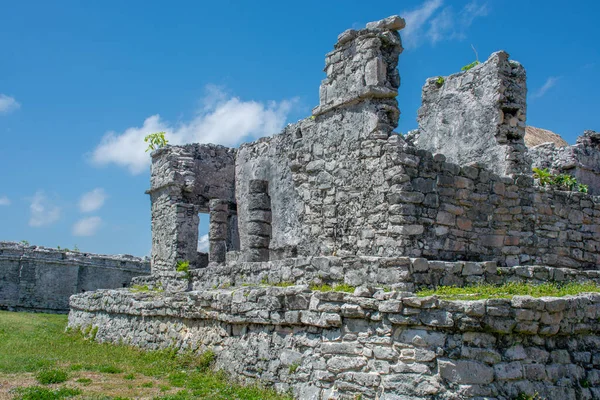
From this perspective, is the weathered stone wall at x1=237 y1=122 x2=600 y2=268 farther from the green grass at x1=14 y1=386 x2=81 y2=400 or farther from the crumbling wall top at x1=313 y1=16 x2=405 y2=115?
the green grass at x1=14 y1=386 x2=81 y2=400

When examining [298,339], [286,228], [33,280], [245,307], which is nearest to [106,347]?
[286,228]

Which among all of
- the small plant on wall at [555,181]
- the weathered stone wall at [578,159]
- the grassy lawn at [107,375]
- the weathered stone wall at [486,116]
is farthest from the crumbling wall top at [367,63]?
the weathered stone wall at [578,159]

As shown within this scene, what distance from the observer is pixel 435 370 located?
20.0ft

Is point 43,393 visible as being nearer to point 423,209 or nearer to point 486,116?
point 423,209

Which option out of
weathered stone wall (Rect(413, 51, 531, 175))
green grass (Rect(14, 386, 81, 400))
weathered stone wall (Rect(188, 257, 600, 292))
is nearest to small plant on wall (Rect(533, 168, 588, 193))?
weathered stone wall (Rect(413, 51, 531, 175))

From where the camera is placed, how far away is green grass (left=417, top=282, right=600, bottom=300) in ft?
22.4

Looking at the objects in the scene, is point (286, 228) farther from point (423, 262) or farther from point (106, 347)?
point (423, 262)

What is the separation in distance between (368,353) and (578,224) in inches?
204

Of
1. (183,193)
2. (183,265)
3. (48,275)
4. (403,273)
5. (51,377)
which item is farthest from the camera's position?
(48,275)

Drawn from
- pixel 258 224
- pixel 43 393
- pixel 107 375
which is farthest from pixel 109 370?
pixel 258 224

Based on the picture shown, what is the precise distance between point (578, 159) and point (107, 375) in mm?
10238

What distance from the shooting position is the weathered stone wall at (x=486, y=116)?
9.97 metres

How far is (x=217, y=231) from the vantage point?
14.2 metres

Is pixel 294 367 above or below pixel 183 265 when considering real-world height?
below
